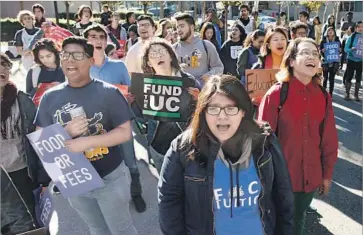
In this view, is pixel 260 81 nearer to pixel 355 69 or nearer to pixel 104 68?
pixel 104 68

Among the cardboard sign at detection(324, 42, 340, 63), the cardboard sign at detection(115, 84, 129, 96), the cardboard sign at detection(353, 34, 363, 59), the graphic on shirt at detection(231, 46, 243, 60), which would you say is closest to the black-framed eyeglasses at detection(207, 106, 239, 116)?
the cardboard sign at detection(115, 84, 129, 96)

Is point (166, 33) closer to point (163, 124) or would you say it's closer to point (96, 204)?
A: point (163, 124)

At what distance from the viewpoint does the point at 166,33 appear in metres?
6.39

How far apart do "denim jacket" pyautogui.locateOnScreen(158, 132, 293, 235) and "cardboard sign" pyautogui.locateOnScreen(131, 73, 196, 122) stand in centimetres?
125

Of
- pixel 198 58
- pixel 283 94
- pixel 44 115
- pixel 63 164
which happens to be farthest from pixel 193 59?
pixel 63 164

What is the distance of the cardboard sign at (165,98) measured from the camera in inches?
128

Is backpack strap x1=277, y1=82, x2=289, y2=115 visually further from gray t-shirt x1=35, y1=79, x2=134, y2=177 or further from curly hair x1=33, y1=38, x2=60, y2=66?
curly hair x1=33, y1=38, x2=60, y2=66

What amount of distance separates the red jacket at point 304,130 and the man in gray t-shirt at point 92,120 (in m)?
1.00

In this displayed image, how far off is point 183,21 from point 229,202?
2906 millimetres

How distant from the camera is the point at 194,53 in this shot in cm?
441

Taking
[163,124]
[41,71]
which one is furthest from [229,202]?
[41,71]

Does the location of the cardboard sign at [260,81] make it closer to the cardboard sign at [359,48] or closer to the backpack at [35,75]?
the backpack at [35,75]

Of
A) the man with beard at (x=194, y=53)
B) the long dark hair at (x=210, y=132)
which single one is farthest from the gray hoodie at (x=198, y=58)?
the long dark hair at (x=210, y=132)

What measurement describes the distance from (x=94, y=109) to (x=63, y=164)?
0.39 metres
